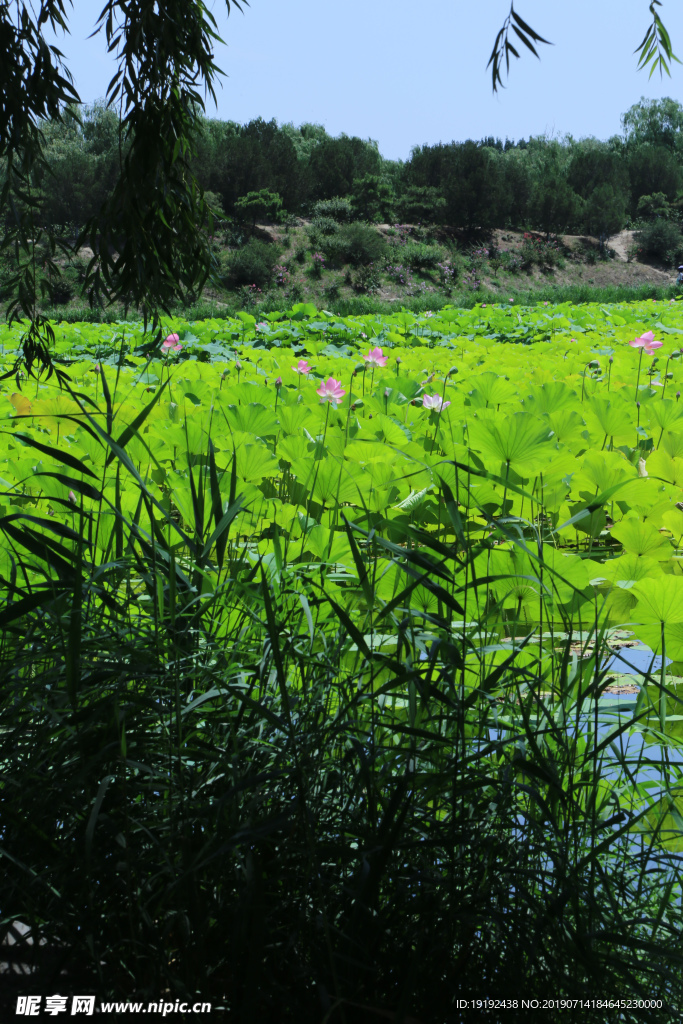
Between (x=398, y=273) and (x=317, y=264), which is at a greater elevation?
(x=317, y=264)

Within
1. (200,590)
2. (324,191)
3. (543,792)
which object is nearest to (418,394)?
(200,590)

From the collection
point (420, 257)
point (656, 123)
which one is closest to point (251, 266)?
point (420, 257)

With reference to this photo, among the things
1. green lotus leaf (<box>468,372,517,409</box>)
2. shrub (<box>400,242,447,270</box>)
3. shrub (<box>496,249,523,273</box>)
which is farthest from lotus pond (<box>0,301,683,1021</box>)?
shrub (<box>496,249,523,273</box>)

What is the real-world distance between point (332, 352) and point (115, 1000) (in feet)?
17.5

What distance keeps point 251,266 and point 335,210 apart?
5927mm

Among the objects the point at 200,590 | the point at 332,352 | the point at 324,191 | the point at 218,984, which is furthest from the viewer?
the point at 324,191

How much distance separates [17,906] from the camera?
834 millimetres

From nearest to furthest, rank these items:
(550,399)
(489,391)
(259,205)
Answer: (550,399) < (489,391) < (259,205)

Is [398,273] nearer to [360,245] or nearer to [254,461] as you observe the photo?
[360,245]

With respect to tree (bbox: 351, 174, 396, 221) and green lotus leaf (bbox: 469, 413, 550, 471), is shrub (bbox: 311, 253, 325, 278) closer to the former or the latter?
tree (bbox: 351, 174, 396, 221)

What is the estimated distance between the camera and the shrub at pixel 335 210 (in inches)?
872

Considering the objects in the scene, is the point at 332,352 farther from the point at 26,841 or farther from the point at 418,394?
the point at 26,841

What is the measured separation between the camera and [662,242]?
997 inches

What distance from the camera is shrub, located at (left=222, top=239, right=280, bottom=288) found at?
17.6 meters
